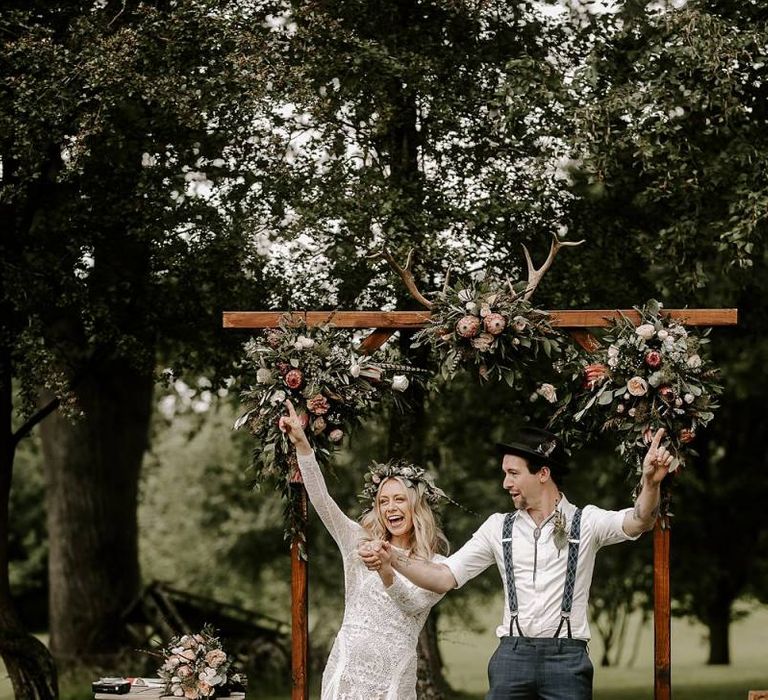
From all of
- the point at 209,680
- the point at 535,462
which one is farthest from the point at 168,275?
the point at 535,462

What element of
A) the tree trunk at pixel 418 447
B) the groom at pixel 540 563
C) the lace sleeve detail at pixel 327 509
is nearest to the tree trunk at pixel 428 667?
the tree trunk at pixel 418 447

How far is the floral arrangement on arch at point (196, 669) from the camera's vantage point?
282 inches

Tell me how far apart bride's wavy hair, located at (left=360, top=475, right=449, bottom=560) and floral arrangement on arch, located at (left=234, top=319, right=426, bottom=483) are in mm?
767

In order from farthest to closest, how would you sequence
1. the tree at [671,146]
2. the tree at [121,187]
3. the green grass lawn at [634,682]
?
the green grass lawn at [634,682] < the tree at [121,187] < the tree at [671,146]

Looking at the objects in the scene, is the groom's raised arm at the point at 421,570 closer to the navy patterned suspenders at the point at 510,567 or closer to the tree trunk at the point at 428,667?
the navy patterned suspenders at the point at 510,567

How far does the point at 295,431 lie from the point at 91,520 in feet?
27.0

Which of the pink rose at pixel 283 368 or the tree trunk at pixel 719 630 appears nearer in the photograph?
the pink rose at pixel 283 368

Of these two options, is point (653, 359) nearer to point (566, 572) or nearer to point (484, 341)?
point (484, 341)

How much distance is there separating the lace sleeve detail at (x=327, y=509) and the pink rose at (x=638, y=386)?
1.68 metres

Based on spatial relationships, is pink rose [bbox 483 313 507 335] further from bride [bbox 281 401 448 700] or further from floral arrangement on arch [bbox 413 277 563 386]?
bride [bbox 281 401 448 700]

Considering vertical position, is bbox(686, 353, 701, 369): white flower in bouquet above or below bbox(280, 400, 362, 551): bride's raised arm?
above

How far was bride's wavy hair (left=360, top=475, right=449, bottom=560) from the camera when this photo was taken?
20.9 feet

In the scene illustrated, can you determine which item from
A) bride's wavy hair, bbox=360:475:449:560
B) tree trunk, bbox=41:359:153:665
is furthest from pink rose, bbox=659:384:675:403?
tree trunk, bbox=41:359:153:665

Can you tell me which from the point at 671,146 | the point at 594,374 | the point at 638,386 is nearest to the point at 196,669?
the point at 594,374
